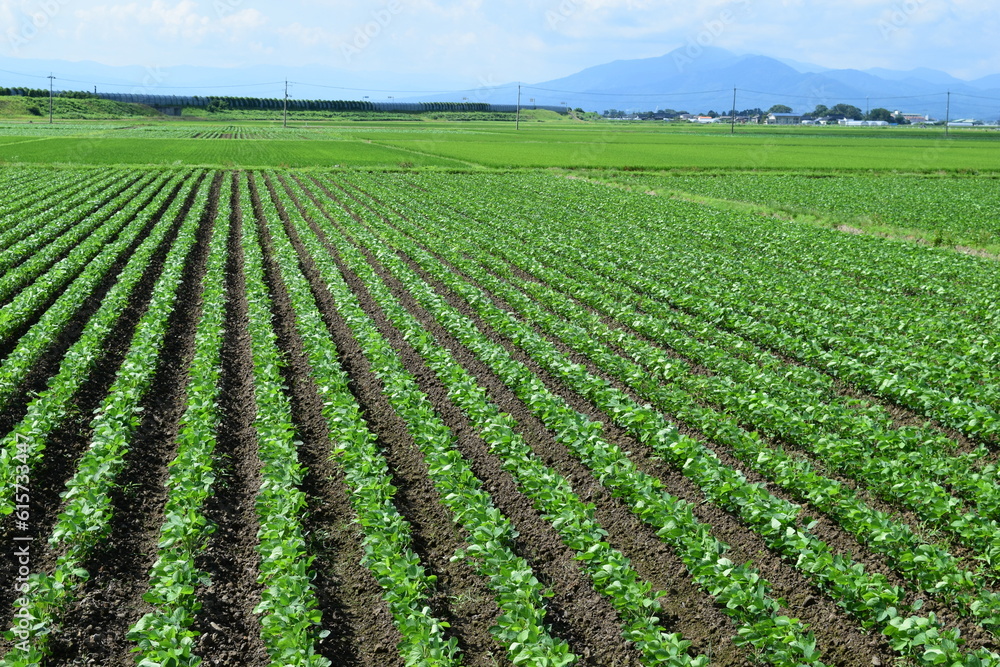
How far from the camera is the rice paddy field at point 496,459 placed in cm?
601

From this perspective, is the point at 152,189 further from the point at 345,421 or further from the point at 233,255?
the point at 345,421

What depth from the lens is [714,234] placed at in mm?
26594

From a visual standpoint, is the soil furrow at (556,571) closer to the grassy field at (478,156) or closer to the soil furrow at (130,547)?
the soil furrow at (130,547)

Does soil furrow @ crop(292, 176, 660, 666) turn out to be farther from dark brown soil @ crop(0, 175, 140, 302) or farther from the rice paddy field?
dark brown soil @ crop(0, 175, 140, 302)

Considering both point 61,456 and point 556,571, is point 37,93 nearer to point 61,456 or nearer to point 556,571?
point 61,456

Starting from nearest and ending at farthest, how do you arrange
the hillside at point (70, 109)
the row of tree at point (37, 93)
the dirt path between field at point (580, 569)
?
the dirt path between field at point (580, 569) → the hillside at point (70, 109) → the row of tree at point (37, 93)

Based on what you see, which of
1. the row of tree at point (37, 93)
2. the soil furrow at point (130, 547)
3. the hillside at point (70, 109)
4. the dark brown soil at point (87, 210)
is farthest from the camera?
the row of tree at point (37, 93)

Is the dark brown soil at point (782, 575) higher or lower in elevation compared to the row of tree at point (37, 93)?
lower

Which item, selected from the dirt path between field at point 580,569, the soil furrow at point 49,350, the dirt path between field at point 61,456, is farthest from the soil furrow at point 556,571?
the soil furrow at point 49,350

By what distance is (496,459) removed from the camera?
29.8 ft

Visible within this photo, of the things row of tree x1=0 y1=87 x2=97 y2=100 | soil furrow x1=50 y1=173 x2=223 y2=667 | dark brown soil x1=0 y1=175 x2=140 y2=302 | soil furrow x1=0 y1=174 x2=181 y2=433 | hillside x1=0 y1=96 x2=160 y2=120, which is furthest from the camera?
row of tree x1=0 y1=87 x2=97 y2=100

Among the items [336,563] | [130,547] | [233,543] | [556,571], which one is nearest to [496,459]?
[556,571]

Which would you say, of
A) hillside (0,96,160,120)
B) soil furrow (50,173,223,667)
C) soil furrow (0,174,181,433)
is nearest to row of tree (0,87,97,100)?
hillside (0,96,160,120)

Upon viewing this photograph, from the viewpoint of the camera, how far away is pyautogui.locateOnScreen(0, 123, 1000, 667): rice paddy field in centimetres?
601
